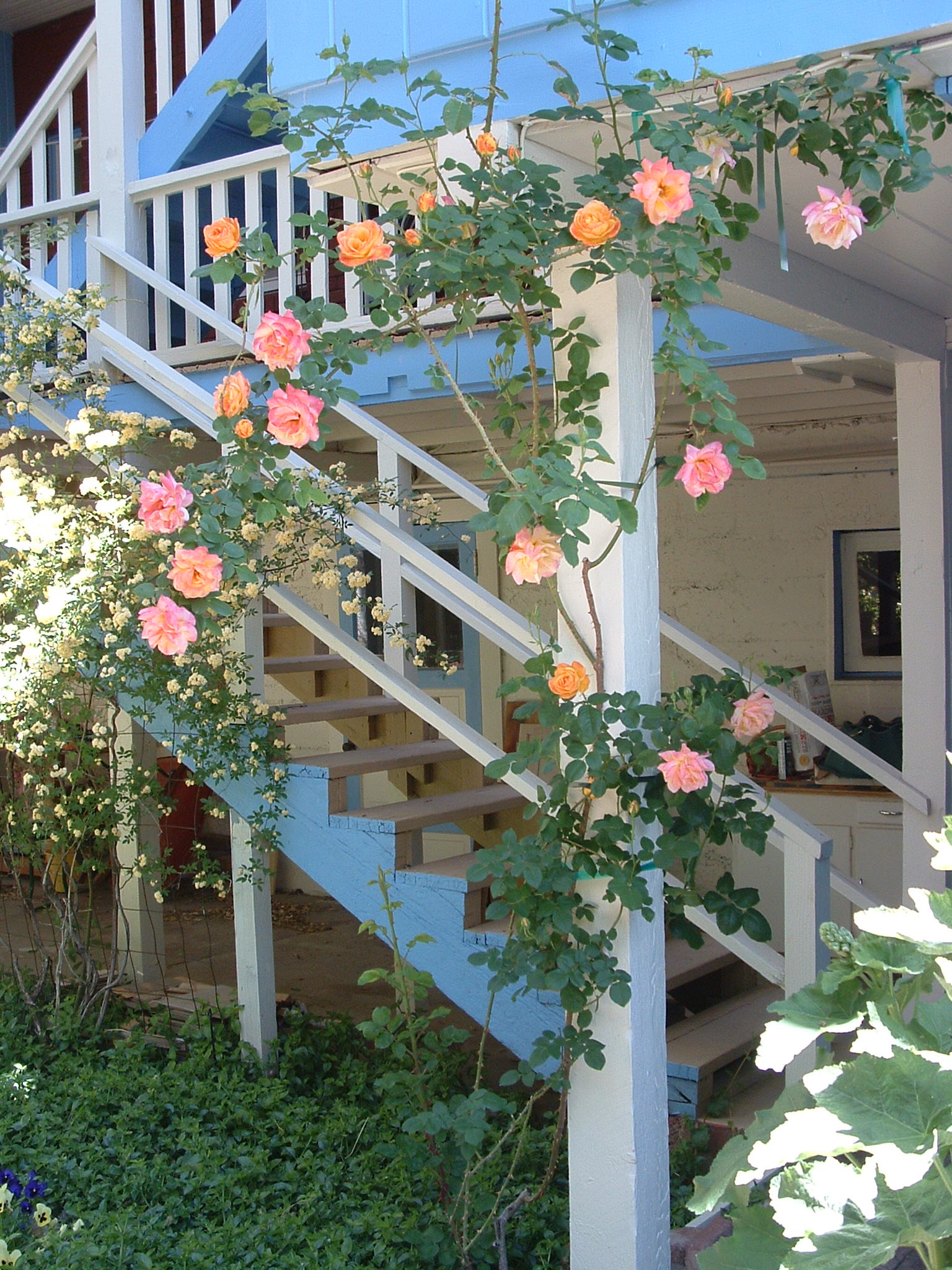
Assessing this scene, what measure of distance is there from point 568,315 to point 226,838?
25.2 ft

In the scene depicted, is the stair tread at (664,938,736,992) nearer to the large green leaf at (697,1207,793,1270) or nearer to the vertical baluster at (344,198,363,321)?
the large green leaf at (697,1207,793,1270)

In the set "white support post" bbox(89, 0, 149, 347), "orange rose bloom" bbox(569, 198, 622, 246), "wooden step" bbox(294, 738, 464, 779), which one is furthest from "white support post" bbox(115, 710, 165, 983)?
"orange rose bloom" bbox(569, 198, 622, 246)

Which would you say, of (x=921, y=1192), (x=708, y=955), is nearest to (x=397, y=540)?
(x=708, y=955)

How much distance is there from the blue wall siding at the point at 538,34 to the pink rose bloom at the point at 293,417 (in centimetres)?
65

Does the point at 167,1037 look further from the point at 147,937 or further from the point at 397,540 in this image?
the point at 397,540

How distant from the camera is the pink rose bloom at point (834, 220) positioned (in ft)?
7.51

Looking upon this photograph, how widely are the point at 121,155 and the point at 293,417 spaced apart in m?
3.82

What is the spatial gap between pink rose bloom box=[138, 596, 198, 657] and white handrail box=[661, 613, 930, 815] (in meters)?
2.06

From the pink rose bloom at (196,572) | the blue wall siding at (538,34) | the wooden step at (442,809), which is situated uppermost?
the blue wall siding at (538,34)

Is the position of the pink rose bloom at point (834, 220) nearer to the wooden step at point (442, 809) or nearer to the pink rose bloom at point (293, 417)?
the pink rose bloom at point (293, 417)

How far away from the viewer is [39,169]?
608 cm

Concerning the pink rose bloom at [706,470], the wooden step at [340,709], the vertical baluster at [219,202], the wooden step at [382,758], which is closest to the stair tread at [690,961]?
the wooden step at [382,758]

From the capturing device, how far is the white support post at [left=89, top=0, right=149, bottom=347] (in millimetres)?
5543

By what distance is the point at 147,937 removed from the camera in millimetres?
6328
